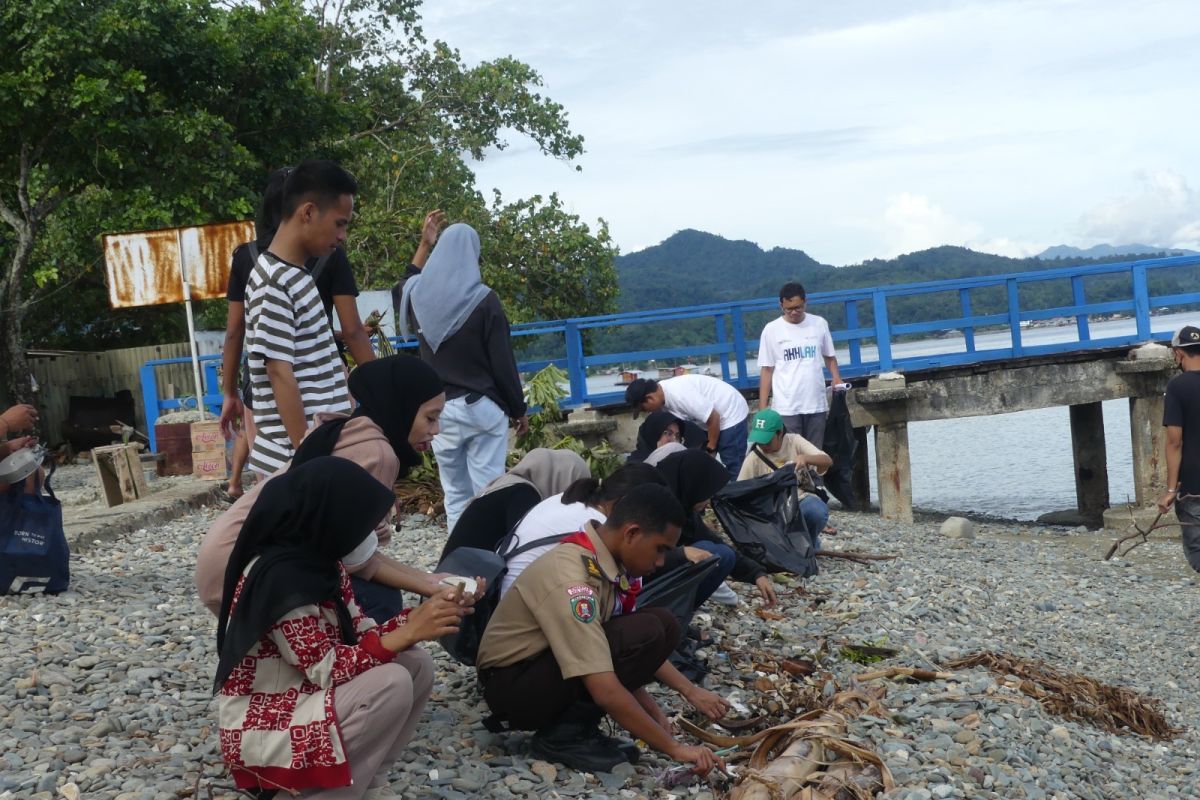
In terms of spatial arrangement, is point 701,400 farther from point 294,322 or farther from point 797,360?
point 294,322

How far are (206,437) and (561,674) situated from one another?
790 cm

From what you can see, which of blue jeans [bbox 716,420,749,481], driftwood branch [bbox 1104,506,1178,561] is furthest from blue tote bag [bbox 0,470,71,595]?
driftwood branch [bbox 1104,506,1178,561]

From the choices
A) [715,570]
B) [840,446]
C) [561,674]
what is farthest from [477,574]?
[840,446]

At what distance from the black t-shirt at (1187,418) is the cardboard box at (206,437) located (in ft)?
25.3

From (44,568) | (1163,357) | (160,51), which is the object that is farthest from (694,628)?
(160,51)

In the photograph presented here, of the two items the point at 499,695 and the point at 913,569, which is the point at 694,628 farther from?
the point at 913,569

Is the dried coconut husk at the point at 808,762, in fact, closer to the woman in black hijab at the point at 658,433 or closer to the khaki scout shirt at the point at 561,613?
the khaki scout shirt at the point at 561,613

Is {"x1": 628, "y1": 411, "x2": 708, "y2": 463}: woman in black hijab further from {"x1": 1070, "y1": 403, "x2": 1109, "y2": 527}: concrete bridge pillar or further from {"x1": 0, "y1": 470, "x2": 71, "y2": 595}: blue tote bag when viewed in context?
{"x1": 1070, "y1": 403, "x2": 1109, "y2": 527}: concrete bridge pillar

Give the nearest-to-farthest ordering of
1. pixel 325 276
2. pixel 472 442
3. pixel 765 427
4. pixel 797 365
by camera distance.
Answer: pixel 325 276
pixel 472 442
pixel 765 427
pixel 797 365

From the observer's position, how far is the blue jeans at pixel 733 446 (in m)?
8.20

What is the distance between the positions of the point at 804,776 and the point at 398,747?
126 centimetres

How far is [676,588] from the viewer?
4629 millimetres

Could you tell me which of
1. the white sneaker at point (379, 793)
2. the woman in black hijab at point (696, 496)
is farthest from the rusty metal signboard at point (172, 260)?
the white sneaker at point (379, 793)

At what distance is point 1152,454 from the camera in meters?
13.5
